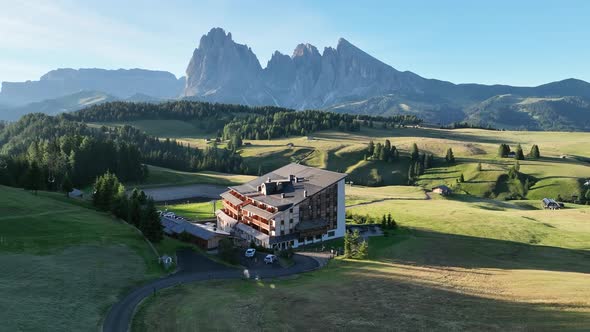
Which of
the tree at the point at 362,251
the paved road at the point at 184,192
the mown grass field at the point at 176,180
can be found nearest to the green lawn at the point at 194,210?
the paved road at the point at 184,192

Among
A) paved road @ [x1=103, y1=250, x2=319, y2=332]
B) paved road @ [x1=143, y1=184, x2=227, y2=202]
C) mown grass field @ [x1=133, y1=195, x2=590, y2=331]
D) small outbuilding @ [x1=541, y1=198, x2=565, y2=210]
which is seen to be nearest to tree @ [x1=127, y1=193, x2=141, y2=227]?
paved road @ [x1=103, y1=250, x2=319, y2=332]

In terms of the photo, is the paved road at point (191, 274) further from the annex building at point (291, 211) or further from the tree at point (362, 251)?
the annex building at point (291, 211)

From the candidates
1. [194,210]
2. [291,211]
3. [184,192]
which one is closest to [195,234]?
[291,211]

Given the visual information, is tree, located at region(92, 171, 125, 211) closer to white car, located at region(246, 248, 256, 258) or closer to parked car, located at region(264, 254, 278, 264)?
white car, located at region(246, 248, 256, 258)

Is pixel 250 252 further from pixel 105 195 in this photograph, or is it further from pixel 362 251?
pixel 105 195

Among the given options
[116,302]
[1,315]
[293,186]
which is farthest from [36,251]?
[293,186]

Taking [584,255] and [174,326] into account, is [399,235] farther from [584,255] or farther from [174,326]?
[174,326]
